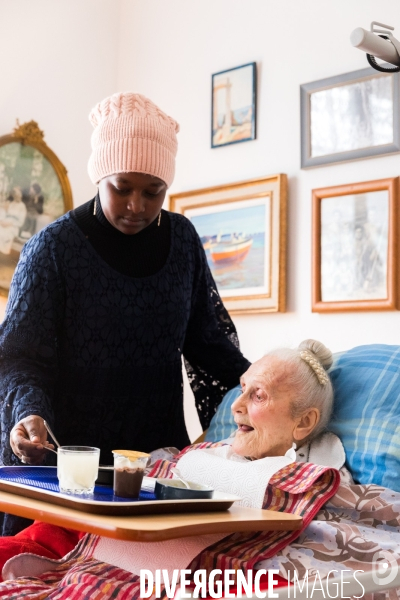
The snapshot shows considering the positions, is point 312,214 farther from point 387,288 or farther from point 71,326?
point 71,326

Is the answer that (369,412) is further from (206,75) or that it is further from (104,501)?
(206,75)

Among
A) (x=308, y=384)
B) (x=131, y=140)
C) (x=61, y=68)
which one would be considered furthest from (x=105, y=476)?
(x=61, y=68)

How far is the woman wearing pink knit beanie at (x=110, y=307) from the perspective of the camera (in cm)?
179

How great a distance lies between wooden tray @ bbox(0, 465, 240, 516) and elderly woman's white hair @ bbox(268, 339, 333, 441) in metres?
0.54

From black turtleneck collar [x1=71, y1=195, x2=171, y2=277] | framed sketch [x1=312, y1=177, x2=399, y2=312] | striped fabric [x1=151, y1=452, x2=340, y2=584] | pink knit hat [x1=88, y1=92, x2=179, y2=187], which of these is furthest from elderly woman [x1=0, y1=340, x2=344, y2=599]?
framed sketch [x1=312, y1=177, x2=399, y2=312]

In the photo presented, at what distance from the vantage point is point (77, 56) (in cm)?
379

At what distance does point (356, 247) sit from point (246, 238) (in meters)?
0.55

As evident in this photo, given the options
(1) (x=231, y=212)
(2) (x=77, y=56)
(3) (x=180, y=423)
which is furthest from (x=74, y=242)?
(2) (x=77, y=56)

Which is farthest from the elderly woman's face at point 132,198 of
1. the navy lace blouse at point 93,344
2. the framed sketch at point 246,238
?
the framed sketch at point 246,238

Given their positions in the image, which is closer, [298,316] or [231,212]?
[298,316]

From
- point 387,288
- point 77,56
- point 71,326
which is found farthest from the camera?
point 77,56

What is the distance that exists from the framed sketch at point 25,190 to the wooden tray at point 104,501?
2.03 metres

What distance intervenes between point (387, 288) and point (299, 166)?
26.6 inches

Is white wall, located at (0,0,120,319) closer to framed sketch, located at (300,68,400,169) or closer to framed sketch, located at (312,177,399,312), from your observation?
framed sketch, located at (300,68,400,169)
